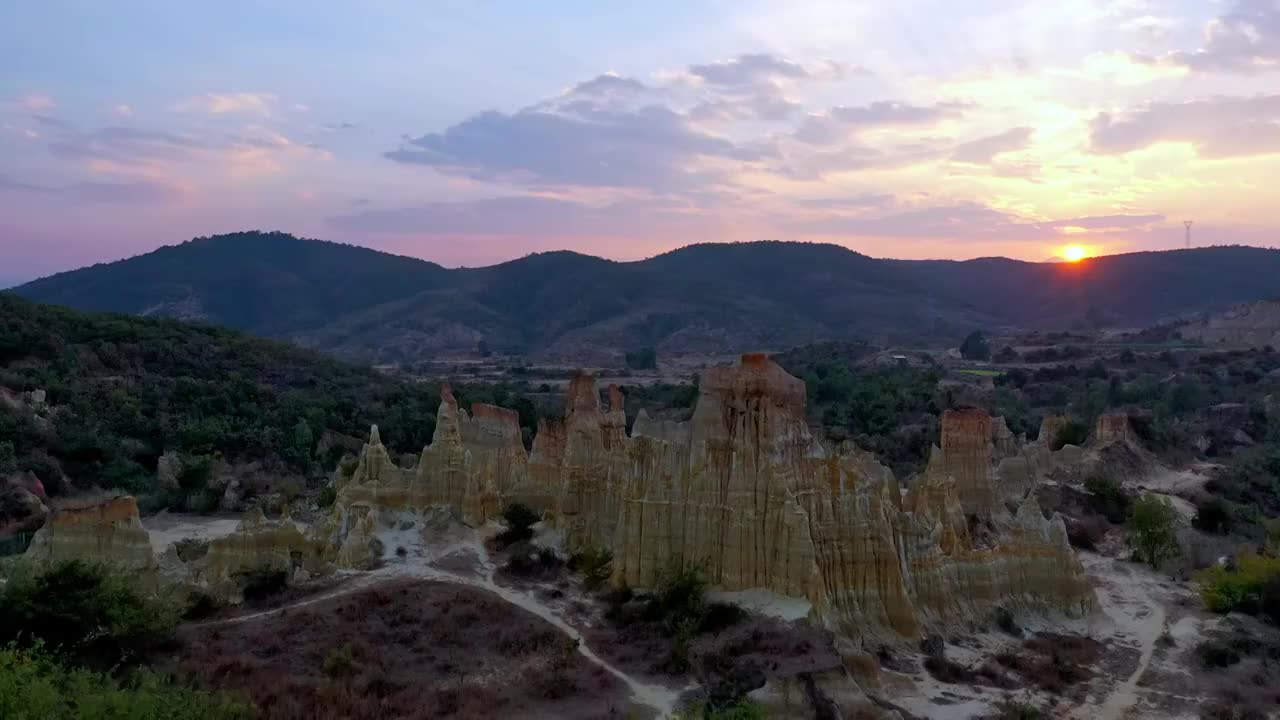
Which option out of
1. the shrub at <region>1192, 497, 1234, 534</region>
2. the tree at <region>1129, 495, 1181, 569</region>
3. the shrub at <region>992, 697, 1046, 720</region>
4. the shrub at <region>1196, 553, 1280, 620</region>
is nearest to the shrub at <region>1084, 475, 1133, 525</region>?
the shrub at <region>1192, 497, 1234, 534</region>

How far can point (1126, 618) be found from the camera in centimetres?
3098

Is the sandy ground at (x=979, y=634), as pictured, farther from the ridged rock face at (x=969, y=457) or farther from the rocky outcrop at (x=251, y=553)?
the ridged rock face at (x=969, y=457)

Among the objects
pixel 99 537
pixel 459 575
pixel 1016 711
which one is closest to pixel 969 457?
pixel 1016 711

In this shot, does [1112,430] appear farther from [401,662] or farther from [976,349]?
[976,349]

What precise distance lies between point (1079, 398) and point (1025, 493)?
4610cm

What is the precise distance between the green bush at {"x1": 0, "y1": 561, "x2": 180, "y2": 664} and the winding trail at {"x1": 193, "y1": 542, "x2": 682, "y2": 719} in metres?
2.29

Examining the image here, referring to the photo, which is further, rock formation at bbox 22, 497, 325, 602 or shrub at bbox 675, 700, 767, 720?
rock formation at bbox 22, 497, 325, 602

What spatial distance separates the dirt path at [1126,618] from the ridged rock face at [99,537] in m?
24.1

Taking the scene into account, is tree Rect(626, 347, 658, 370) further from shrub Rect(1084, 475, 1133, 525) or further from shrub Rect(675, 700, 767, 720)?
shrub Rect(675, 700, 767, 720)

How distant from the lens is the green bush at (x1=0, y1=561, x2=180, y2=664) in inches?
798

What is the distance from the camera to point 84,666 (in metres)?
19.2

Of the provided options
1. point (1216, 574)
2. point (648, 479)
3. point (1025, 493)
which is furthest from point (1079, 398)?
point (648, 479)

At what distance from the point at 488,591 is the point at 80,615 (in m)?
10.7

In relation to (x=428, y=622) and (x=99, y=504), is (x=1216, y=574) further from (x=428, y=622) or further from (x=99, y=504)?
(x=99, y=504)
